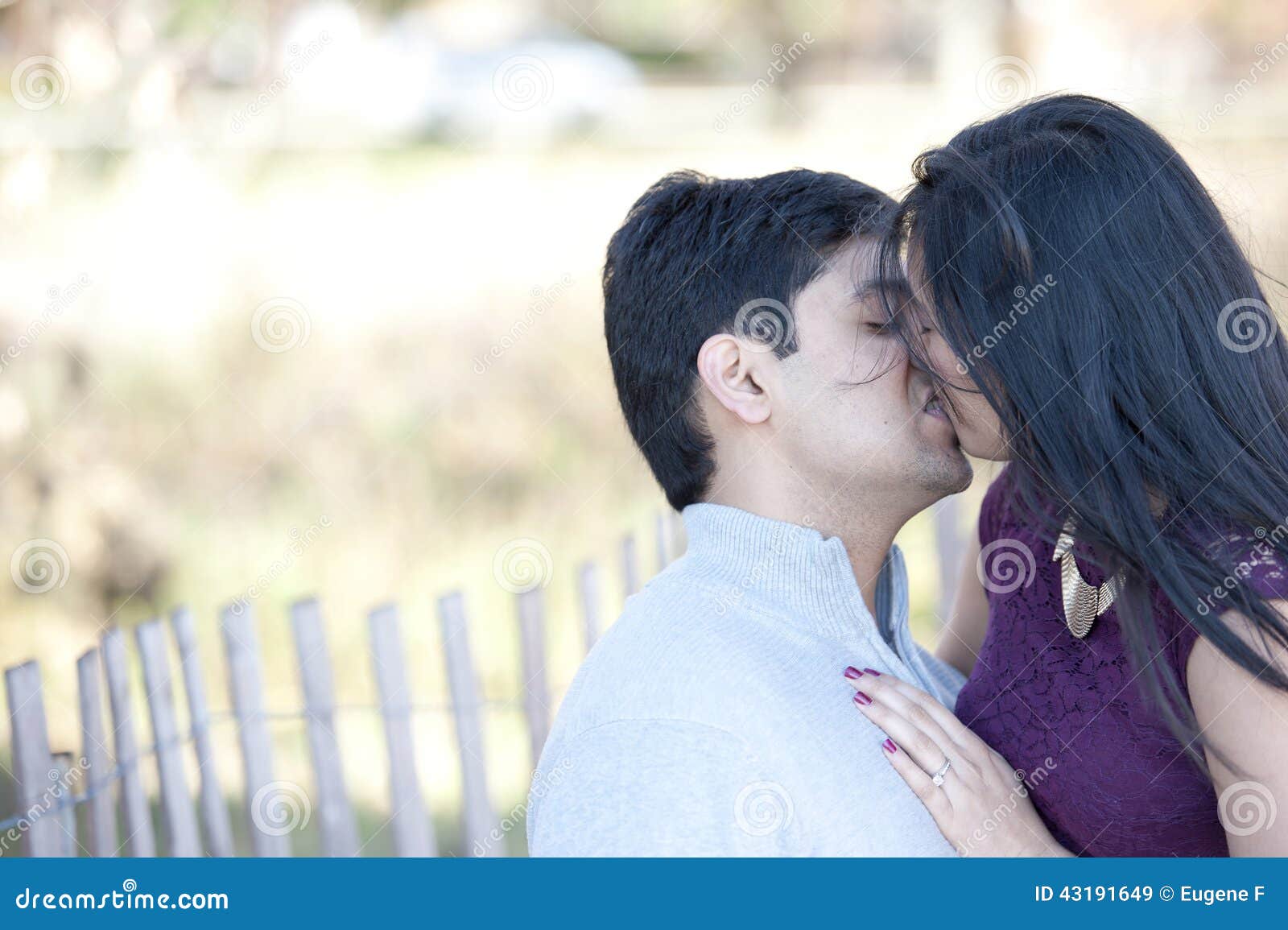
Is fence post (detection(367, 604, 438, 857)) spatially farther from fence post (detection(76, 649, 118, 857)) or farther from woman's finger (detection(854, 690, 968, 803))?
woman's finger (detection(854, 690, 968, 803))

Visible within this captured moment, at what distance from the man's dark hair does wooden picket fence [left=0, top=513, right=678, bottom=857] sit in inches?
44.3

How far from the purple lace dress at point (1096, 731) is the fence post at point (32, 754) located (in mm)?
1678

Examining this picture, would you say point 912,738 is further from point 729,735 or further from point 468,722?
point 468,722

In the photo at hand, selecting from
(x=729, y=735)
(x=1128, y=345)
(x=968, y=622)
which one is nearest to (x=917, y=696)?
(x=729, y=735)

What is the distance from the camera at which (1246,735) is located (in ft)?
4.99

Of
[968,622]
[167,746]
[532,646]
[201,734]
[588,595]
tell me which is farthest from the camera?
[588,595]

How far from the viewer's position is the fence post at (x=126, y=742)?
2.58 meters

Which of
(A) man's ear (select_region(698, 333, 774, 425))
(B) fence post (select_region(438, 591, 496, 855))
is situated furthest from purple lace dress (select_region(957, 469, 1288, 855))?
(B) fence post (select_region(438, 591, 496, 855))

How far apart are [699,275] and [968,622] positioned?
1.00m

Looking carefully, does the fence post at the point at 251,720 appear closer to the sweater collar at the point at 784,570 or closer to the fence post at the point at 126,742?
the fence post at the point at 126,742

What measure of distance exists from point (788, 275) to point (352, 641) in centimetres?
389

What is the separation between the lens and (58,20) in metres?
5.75

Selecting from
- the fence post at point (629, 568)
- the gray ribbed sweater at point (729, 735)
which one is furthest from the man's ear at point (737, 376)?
the fence post at point (629, 568)

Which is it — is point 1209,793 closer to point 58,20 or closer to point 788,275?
point 788,275
